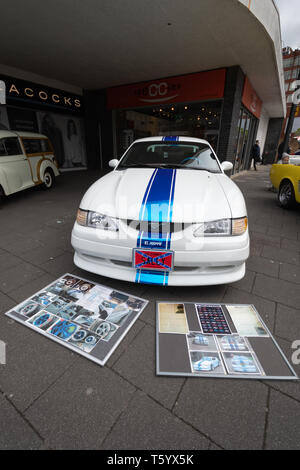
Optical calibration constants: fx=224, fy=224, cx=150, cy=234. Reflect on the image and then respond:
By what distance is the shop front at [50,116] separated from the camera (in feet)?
28.5

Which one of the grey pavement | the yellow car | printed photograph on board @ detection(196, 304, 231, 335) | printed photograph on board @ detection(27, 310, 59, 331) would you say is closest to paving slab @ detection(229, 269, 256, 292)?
the grey pavement

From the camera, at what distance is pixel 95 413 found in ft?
4.03

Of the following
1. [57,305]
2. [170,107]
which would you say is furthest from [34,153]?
[170,107]

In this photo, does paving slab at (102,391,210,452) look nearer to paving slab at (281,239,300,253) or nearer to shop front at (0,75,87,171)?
paving slab at (281,239,300,253)

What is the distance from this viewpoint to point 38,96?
30.3 feet

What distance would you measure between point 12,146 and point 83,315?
5394mm

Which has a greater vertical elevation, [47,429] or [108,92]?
[108,92]

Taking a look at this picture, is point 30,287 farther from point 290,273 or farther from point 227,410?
point 290,273

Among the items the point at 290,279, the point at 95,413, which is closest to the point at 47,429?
the point at 95,413

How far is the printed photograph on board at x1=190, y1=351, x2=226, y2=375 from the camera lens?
1.47 m

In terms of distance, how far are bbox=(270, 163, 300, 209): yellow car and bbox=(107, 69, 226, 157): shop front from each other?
3.79m

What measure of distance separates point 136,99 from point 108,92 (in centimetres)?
185

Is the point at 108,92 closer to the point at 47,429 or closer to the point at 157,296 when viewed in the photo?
the point at 157,296

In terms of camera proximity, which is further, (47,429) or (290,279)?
(290,279)
